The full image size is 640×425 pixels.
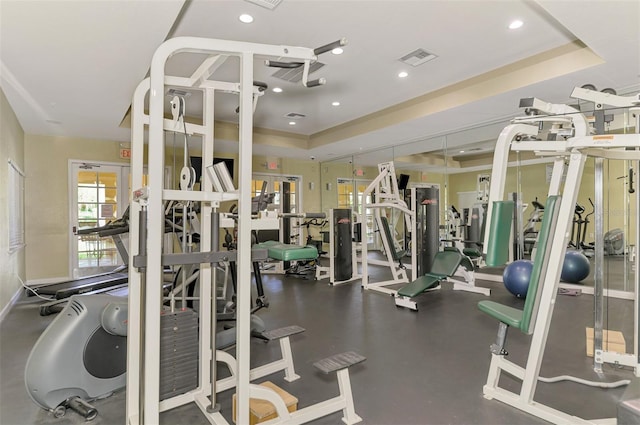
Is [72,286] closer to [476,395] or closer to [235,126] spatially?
[235,126]

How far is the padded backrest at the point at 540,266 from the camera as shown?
1.95m

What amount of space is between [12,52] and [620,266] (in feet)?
19.3

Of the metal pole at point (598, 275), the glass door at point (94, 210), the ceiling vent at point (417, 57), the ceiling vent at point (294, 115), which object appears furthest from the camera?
the glass door at point (94, 210)

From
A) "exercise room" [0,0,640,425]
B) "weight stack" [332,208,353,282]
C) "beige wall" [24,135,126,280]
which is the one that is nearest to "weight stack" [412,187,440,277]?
"exercise room" [0,0,640,425]

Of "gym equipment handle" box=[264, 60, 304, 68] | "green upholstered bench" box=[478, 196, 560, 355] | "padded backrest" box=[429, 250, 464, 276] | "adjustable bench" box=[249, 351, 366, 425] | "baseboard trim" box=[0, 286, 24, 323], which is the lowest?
"baseboard trim" box=[0, 286, 24, 323]

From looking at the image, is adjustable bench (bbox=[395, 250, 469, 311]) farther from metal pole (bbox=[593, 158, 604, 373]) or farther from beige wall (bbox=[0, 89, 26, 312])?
beige wall (bbox=[0, 89, 26, 312])

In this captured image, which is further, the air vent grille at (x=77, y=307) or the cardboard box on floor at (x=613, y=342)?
the cardboard box on floor at (x=613, y=342)

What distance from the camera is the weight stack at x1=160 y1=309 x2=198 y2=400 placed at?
1.83 metres

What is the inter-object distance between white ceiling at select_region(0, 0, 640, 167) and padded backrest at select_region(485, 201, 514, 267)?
1751 millimetres

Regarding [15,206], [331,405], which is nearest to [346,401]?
[331,405]

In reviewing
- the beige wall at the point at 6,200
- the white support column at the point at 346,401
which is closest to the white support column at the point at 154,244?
the white support column at the point at 346,401

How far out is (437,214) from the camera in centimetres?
535

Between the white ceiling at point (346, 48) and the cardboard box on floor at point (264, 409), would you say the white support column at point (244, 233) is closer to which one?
the cardboard box on floor at point (264, 409)

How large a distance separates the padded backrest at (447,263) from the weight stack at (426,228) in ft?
2.01
